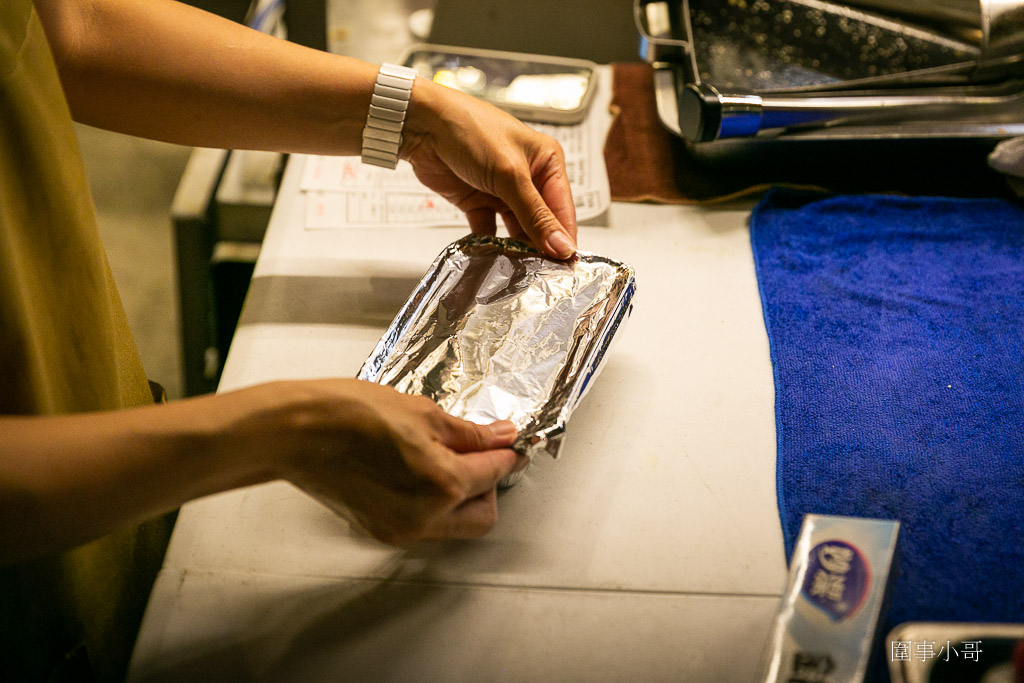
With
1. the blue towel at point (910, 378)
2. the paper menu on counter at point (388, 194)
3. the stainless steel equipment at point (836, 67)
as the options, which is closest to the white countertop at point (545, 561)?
the blue towel at point (910, 378)

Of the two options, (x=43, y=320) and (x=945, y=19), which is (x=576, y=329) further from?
(x=945, y=19)

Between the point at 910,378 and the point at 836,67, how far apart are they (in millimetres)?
514

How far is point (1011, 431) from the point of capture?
61 cm

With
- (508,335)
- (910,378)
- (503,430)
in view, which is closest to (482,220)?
(508,335)

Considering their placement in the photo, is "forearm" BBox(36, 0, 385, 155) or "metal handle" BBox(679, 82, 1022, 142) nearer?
"forearm" BBox(36, 0, 385, 155)

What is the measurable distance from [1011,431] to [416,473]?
53cm

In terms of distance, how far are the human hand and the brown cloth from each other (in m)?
0.21

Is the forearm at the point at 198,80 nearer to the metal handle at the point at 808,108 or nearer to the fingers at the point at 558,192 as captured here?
the fingers at the point at 558,192

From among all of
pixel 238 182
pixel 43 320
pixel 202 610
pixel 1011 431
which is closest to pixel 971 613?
pixel 1011 431

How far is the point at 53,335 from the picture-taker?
0.47m

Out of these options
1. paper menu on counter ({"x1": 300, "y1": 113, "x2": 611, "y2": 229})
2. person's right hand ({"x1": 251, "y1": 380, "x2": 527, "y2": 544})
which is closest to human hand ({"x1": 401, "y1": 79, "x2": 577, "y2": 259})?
paper menu on counter ({"x1": 300, "y1": 113, "x2": 611, "y2": 229})

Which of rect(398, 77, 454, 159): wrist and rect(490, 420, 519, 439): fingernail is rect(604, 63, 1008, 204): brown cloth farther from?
rect(490, 420, 519, 439): fingernail

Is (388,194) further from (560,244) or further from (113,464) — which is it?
(113,464)

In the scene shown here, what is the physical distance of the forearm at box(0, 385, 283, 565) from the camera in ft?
1.19
